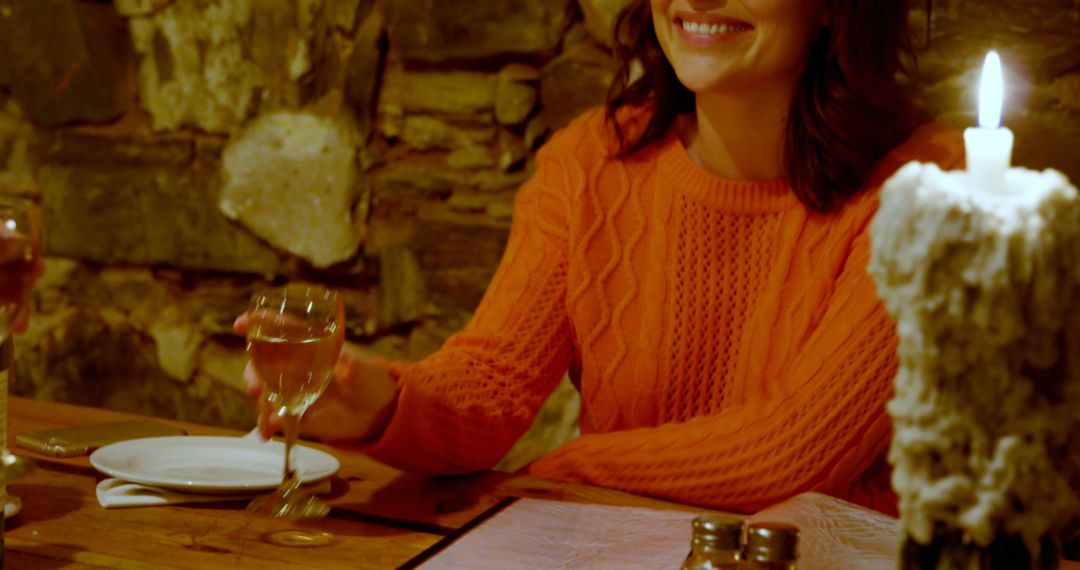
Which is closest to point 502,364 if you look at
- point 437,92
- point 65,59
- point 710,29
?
point 710,29

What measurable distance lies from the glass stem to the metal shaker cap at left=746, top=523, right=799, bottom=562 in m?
0.48

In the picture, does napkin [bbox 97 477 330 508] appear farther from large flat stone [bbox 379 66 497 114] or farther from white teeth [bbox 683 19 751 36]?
large flat stone [bbox 379 66 497 114]

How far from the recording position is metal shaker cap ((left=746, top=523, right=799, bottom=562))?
0.68 m

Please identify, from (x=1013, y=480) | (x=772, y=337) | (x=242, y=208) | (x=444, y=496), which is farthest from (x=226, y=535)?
(x=242, y=208)

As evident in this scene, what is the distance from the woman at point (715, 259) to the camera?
4.37ft

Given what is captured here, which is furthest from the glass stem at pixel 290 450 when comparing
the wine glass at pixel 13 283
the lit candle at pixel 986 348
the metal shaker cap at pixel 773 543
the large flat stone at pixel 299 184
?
the large flat stone at pixel 299 184

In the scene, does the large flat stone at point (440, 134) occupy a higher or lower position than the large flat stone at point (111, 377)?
higher

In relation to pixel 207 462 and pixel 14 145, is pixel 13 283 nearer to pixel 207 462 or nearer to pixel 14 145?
pixel 207 462

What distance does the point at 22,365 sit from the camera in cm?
252

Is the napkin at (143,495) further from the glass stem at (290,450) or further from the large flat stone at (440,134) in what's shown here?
the large flat stone at (440,134)

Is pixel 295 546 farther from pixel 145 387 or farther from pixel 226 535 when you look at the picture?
pixel 145 387

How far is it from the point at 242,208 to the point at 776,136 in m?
1.20

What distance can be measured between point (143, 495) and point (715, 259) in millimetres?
811

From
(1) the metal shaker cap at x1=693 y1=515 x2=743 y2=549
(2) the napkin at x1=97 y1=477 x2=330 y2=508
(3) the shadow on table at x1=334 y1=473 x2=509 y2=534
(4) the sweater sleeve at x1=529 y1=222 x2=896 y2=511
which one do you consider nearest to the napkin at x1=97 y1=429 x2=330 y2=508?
(2) the napkin at x1=97 y1=477 x2=330 y2=508
